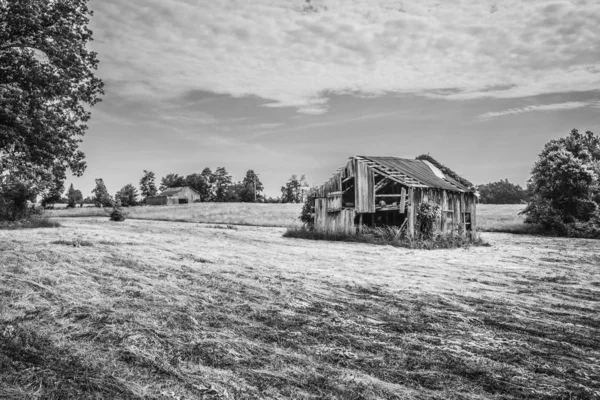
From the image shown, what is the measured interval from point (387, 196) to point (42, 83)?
1756cm

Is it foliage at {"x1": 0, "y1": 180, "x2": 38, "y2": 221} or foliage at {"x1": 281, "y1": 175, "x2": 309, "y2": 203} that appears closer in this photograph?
foliage at {"x1": 0, "y1": 180, "x2": 38, "y2": 221}

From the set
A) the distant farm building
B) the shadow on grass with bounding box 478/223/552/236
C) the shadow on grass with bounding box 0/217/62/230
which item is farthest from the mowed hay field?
the distant farm building

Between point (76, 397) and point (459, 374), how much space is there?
3.32 meters

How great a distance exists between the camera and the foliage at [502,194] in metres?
97.9

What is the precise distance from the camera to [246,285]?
7.65 meters

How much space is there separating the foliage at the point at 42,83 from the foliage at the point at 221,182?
8391 cm

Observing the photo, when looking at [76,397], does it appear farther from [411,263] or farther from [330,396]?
[411,263]

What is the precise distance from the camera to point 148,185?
112250mm

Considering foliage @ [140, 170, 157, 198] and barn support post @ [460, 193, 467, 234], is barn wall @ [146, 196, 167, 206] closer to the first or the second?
foliage @ [140, 170, 157, 198]

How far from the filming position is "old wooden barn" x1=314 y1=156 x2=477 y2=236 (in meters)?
21.9

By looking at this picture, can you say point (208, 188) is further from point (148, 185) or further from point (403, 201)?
point (403, 201)

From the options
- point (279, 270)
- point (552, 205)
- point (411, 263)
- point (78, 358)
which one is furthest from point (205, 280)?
point (552, 205)

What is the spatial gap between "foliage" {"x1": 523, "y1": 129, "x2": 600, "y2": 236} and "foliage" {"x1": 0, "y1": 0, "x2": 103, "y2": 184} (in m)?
33.2

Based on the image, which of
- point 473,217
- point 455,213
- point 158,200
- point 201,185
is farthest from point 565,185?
point 201,185
